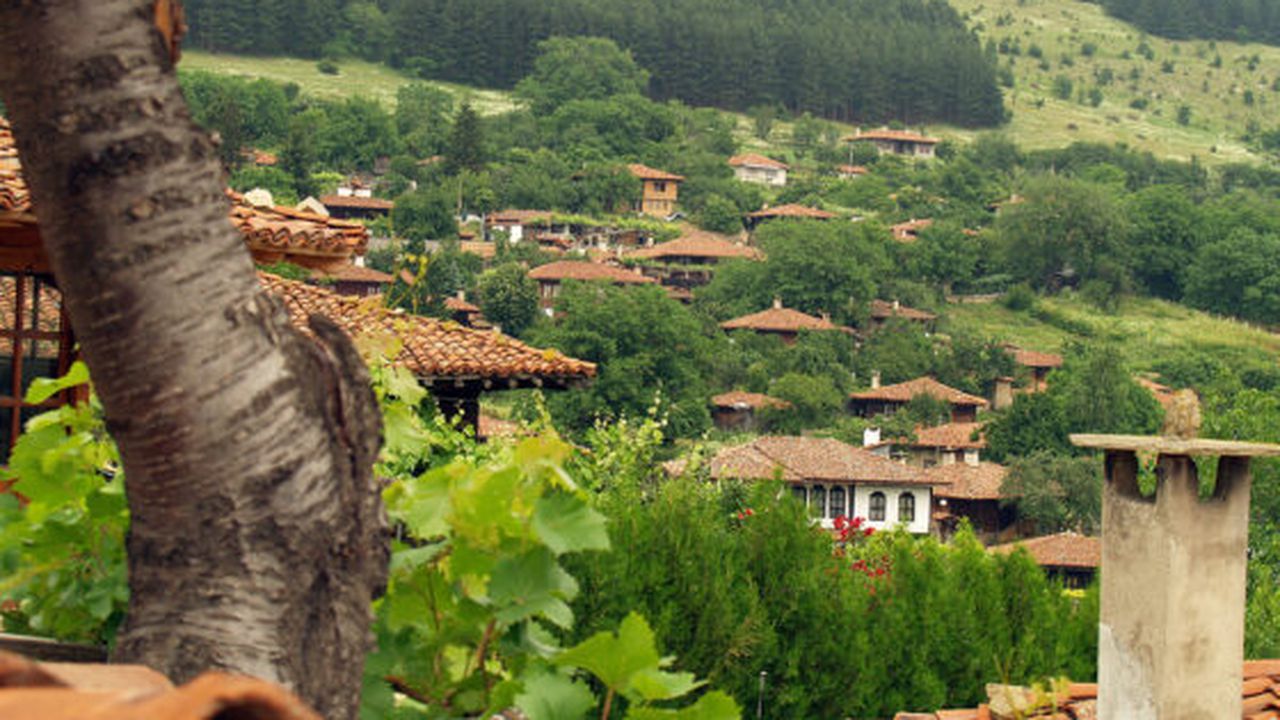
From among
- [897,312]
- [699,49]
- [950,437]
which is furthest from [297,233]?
[699,49]

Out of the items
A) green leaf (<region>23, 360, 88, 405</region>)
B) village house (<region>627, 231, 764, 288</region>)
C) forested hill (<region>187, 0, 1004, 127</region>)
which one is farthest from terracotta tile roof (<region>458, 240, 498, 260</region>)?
green leaf (<region>23, 360, 88, 405</region>)

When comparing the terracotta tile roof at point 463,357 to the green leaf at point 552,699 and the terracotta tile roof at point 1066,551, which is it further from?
the terracotta tile roof at point 1066,551

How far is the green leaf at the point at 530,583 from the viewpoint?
6.17 feet

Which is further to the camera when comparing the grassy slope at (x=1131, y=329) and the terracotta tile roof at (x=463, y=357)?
the grassy slope at (x=1131, y=329)

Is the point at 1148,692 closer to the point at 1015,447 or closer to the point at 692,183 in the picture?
the point at 1015,447

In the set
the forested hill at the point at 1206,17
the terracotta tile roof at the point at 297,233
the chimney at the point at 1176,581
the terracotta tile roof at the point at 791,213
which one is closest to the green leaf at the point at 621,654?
the chimney at the point at 1176,581

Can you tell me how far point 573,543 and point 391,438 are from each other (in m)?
0.55

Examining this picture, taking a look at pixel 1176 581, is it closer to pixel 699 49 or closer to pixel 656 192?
pixel 656 192

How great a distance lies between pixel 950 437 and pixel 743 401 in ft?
25.8

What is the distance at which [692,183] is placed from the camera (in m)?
98.3

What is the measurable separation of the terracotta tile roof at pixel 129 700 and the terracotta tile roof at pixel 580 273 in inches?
2780


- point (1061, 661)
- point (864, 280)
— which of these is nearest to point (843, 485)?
point (864, 280)

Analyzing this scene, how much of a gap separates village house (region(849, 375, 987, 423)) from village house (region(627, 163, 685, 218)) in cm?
3312

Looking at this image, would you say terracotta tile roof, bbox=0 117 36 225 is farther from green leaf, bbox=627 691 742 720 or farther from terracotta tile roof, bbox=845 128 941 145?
terracotta tile roof, bbox=845 128 941 145
